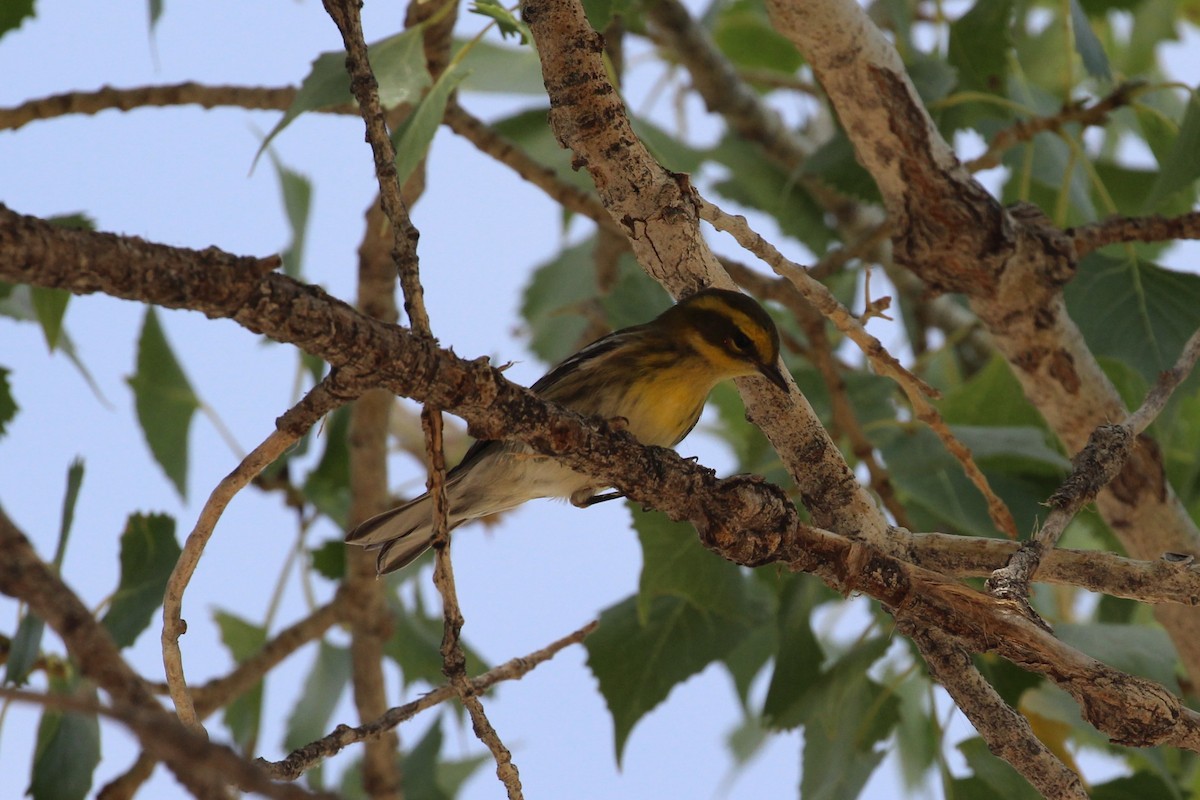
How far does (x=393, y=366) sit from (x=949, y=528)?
258 cm

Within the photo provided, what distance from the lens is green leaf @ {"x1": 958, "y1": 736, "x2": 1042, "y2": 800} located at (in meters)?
3.21

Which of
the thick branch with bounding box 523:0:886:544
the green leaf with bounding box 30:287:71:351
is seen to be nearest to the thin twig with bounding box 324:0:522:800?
the thick branch with bounding box 523:0:886:544

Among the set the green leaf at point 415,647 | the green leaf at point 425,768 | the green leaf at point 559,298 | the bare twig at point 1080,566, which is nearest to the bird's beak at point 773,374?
the bare twig at point 1080,566

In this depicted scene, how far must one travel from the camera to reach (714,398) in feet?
14.8

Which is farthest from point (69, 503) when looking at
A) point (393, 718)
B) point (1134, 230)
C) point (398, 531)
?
point (1134, 230)

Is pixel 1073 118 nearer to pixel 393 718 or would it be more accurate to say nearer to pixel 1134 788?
pixel 1134 788

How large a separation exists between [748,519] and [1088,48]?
7.25ft

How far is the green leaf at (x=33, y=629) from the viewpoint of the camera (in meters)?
2.78

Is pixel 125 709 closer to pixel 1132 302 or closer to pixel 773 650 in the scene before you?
pixel 1132 302

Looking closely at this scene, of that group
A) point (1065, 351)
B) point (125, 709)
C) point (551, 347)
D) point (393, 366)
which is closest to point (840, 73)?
point (1065, 351)

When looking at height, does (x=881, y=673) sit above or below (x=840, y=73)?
below

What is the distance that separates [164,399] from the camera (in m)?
4.33

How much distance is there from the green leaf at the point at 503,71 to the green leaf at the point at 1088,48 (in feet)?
6.23

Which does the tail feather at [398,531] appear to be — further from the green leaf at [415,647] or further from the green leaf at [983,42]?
the green leaf at [983,42]
